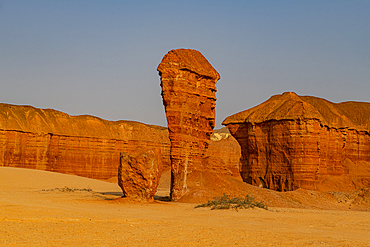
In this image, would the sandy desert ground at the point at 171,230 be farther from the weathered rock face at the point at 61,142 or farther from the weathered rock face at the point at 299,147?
the weathered rock face at the point at 61,142

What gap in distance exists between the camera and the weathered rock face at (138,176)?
16.4m

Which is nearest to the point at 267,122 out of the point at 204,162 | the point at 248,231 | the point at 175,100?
the point at 204,162

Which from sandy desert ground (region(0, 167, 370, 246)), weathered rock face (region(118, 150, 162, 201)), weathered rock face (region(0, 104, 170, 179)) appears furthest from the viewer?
weathered rock face (region(0, 104, 170, 179))

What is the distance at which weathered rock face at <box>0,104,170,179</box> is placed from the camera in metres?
49.3

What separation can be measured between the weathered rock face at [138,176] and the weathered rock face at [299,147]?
738 inches

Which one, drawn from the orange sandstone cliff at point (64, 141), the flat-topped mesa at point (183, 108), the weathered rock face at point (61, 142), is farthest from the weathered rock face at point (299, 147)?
the weathered rock face at point (61, 142)

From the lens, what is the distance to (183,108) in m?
20.2

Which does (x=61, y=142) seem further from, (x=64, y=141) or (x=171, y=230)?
(x=171, y=230)

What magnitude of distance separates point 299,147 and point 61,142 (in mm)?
32927

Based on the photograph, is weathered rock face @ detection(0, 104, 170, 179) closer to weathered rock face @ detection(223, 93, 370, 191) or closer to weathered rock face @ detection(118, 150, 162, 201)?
weathered rock face @ detection(223, 93, 370, 191)

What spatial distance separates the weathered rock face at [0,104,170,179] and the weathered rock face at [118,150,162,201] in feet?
122

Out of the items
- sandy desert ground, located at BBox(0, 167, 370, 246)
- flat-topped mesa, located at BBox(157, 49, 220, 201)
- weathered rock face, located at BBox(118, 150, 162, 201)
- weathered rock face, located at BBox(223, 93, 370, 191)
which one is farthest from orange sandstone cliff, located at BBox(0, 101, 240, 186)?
sandy desert ground, located at BBox(0, 167, 370, 246)

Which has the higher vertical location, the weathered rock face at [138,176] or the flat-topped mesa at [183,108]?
the flat-topped mesa at [183,108]

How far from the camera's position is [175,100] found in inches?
788
